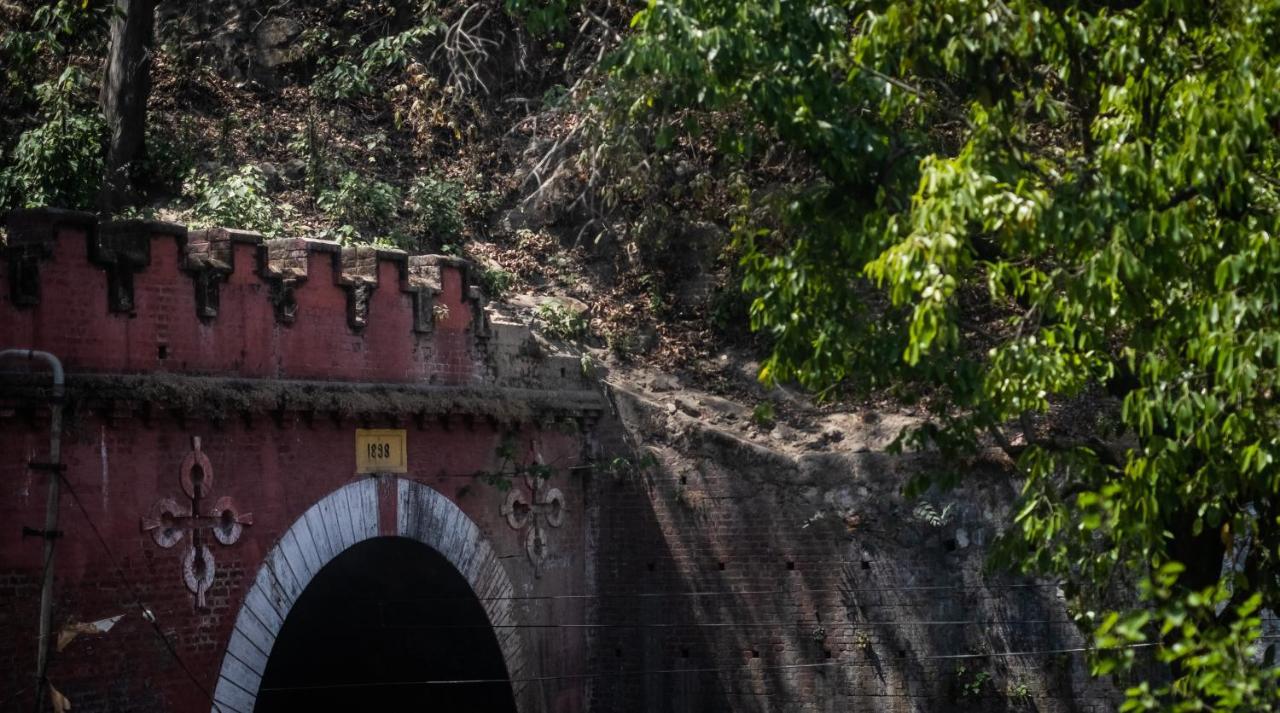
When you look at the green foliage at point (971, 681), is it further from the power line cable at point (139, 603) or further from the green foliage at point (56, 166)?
the green foliage at point (56, 166)

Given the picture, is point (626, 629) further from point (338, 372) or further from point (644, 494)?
point (338, 372)

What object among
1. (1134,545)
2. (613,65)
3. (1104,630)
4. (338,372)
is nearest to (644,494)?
(338,372)

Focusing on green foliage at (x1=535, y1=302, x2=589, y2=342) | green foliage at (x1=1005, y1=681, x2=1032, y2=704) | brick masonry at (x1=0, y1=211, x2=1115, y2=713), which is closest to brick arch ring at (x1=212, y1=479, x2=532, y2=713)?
brick masonry at (x1=0, y1=211, x2=1115, y2=713)

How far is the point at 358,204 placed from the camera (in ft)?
56.5

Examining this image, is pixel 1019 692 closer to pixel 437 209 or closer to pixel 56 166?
pixel 437 209

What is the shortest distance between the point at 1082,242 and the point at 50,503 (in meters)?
6.27

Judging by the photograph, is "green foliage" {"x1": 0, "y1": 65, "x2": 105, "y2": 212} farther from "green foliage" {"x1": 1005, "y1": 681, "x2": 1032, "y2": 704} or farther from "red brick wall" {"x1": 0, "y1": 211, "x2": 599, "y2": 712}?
"green foliage" {"x1": 1005, "y1": 681, "x2": 1032, "y2": 704}

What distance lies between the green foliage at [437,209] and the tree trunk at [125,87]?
3.12 m

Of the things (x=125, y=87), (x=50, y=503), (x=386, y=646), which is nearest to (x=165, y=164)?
(x=125, y=87)

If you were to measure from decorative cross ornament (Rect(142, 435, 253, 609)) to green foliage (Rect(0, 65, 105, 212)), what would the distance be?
613 centimetres

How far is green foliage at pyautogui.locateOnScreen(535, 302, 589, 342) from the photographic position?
1588 centimetres

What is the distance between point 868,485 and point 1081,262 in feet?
20.5

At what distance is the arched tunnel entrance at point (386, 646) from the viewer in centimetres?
1400

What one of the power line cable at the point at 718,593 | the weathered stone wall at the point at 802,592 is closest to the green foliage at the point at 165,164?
the power line cable at the point at 718,593
